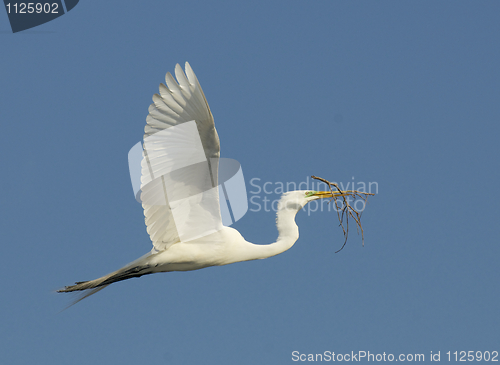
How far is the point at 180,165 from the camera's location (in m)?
6.64

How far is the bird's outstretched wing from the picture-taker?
6.20 m

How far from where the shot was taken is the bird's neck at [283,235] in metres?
7.61

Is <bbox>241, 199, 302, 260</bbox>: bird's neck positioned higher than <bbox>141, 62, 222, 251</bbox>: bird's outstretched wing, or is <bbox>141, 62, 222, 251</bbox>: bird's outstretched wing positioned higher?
<bbox>141, 62, 222, 251</bbox>: bird's outstretched wing

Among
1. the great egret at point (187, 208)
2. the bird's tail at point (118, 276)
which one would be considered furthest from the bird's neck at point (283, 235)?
the bird's tail at point (118, 276)

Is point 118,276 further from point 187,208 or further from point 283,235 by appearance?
point 283,235

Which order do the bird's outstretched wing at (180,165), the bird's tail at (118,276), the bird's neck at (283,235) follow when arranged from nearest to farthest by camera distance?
the bird's outstretched wing at (180,165), the bird's tail at (118,276), the bird's neck at (283,235)

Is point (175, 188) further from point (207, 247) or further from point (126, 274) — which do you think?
point (126, 274)

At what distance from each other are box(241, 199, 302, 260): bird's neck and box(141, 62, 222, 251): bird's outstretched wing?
810mm

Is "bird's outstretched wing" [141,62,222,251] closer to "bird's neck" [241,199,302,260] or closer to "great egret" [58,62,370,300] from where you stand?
"great egret" [58,62,370,300]

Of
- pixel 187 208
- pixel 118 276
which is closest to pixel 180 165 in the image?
pixel 187 208

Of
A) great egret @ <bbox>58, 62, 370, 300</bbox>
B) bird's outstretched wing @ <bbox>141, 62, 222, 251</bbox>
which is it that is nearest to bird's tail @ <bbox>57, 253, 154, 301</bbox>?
great egret @ <bbox>58, 62, 370, 300</bbox>

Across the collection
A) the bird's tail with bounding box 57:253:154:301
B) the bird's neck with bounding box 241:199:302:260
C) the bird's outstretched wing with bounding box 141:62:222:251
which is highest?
the bird's outstretched wing with bounding box 141:62:222:251

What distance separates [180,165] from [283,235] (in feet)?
7.09

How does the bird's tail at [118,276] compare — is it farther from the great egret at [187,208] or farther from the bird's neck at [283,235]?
Result: the bird's neck at [283,235]
